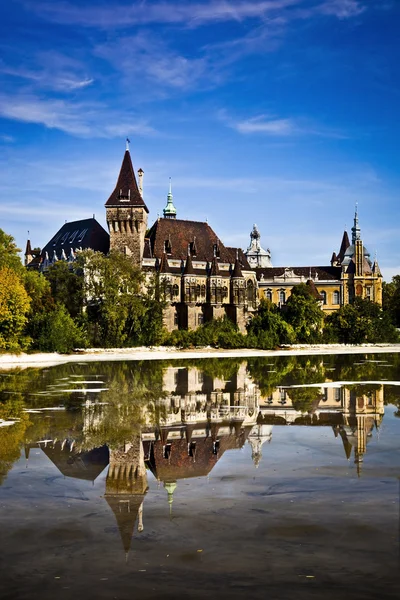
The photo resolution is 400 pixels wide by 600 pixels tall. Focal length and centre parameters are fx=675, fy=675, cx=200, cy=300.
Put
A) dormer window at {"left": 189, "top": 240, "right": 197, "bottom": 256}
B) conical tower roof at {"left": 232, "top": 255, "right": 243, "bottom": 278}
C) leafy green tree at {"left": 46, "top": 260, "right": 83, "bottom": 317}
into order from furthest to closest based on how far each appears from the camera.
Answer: conical tower roof at {"left": 232, "top": 255, "right": 243, "bottom": 278} → dormer window at {"left": 189, "top": 240, "right": 197, "bottom": 256} → leafy green tree at {"left": 46, "top": 260, "right": 83, "bottom": 317}

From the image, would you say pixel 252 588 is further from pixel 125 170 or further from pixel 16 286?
pixel 125 170

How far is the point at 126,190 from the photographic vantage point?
8206 centimetres

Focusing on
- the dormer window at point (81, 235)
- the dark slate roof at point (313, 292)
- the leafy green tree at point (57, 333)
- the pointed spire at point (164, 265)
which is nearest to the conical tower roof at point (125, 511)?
the leafy green tree at point (57, 333)

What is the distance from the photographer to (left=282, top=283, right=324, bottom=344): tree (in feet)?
269

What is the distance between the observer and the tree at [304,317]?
3231 inches

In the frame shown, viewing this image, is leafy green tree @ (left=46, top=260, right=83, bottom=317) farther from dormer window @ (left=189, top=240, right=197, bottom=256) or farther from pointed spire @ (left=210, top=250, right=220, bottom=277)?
pointed spire @ (left=210, top=250, right=220, bottom=277)

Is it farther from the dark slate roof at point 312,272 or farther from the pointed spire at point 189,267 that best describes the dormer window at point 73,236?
the dark slate roof at point 312,272

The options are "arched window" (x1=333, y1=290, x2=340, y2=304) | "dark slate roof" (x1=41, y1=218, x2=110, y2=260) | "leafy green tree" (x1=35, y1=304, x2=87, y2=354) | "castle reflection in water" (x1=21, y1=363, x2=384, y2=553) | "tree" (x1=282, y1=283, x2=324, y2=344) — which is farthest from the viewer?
"arched window" (x1=333, y1=290, x2=340, y2=304)

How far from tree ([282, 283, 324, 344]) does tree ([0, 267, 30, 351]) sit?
36.3 metres

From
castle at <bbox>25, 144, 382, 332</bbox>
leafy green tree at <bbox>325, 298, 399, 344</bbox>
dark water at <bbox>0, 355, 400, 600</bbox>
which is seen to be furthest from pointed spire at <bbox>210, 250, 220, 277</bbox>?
dark water at <bbox>0, 355, 400, 600</bbox>

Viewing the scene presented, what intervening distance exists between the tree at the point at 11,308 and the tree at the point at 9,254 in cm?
396

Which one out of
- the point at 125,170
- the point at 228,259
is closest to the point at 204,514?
the point at 125,170

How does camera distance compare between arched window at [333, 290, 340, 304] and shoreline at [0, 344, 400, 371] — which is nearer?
shoreline at [0, 344, 400, 371]

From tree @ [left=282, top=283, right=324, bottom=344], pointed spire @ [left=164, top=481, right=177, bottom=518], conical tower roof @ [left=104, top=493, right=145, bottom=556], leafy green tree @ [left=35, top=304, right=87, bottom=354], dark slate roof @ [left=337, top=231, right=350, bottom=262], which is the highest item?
dark slate roof @ [left=337, top=231, right=350, bottom=262]
